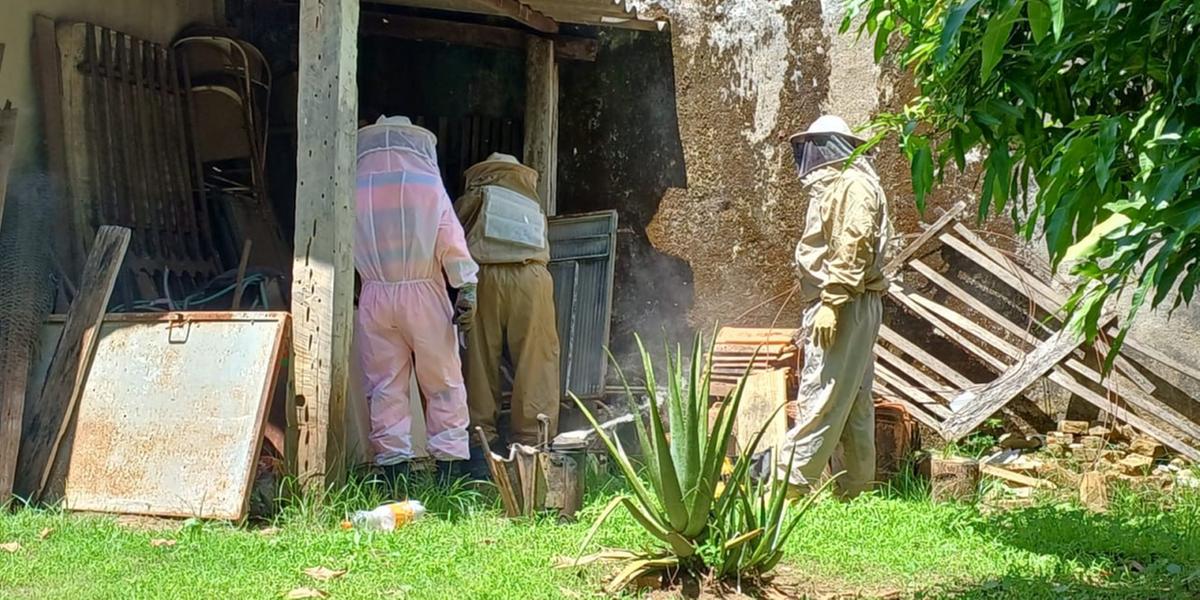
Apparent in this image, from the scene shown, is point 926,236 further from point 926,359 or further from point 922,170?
point 922,170

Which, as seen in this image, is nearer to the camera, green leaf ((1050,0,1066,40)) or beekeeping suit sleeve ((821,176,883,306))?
green leaf ((1050,0,1066,40))

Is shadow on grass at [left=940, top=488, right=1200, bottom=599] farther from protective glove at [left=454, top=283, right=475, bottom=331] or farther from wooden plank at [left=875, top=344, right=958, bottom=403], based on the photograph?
protective glove at [left=454, top=283, right=475, bottom=331]

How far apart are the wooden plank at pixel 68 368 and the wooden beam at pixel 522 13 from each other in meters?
2.43

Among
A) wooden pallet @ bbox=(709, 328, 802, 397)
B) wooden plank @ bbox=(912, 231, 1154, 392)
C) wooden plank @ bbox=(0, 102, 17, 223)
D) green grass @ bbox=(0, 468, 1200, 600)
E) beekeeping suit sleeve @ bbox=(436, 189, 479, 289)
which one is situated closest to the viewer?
green grass @ bbox=(0, 468, 1200, 600)

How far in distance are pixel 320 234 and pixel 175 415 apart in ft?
3.36

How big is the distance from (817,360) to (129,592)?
3201 mm

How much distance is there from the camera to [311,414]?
5.20 metres

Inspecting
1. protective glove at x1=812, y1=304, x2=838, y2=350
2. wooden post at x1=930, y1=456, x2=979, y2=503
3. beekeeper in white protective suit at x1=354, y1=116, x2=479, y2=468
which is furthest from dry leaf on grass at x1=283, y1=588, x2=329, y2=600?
wooden post at x1=930, y1=456, x2=979, y2=503

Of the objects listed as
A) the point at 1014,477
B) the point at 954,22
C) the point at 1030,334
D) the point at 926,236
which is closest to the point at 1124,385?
the point at 1030,334

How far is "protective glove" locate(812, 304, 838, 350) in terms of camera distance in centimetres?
548

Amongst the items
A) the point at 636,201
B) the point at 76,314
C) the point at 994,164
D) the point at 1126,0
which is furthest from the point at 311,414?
the point at 1126,0

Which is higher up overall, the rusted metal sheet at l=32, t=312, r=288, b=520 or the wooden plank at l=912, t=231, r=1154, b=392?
the wooden plank at l=912, t=231, r=1154, b=392

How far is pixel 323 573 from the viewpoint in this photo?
420 cm

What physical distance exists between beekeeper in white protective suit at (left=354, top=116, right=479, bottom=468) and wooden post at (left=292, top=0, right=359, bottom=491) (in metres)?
0.68
